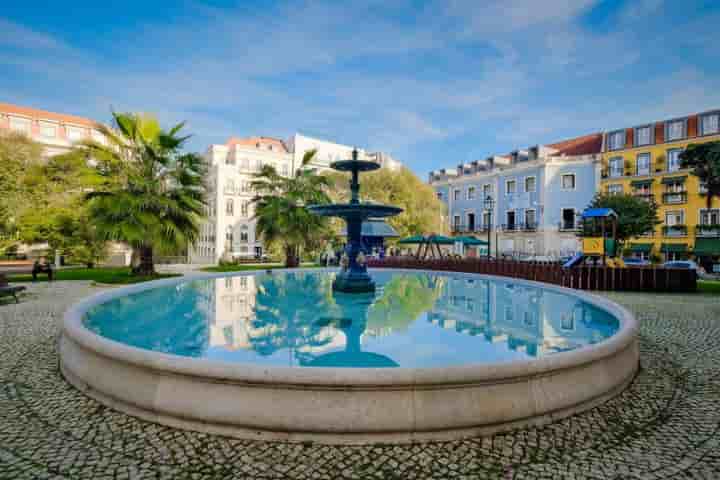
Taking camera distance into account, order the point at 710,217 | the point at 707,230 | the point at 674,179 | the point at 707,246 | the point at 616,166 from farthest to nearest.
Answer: the point at 616,166 < the point at 674,179 < the point at 710,217 < the point at 707,230 < the point at 707,246

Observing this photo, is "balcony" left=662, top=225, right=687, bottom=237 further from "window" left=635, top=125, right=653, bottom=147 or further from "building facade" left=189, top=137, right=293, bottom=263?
"building facade" left=189, top=137, right=293, bottom=263

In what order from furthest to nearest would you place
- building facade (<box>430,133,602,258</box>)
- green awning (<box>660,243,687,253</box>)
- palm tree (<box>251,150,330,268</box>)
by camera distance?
building facade (<box>430,133,602,258</box>), green awning (<box>660,243,687,253</box>), palm tree (<box>251,150,330,268</box>)

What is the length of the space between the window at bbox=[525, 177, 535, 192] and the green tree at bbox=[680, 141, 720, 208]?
89.1ft

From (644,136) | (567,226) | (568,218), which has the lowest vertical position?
(567,226)

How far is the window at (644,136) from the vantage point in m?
37.4

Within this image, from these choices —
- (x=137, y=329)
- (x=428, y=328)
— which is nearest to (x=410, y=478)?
(x=428, y=328)

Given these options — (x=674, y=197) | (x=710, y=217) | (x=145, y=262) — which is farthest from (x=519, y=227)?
(x=145, y=262)

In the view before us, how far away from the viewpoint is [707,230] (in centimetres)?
3297

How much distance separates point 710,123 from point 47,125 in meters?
74.6

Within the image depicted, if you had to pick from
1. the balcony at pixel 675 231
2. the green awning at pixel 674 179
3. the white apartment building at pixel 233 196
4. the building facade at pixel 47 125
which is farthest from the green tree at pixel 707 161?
the building facade at pixel 47 125

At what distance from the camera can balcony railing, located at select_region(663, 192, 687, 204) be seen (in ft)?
116

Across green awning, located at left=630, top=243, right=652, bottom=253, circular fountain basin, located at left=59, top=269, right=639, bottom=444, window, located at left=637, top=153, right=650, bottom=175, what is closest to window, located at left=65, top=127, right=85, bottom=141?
circular fountain basin, located at left=59, top=269, right=639, bottom=444

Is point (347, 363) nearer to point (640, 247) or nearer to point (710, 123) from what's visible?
point (640, 247)

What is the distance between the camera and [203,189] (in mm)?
17734
